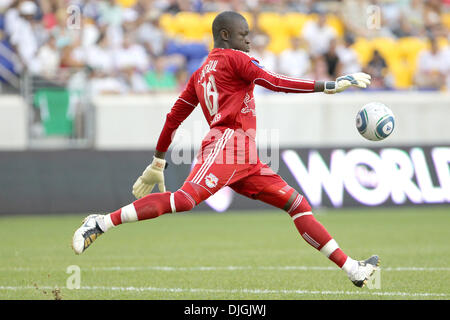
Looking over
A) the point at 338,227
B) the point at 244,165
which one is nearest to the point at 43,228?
the point at 338,227

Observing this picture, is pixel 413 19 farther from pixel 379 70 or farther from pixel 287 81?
pixel 287 81

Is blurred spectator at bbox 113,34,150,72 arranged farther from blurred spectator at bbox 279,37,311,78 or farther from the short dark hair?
the short dark hair

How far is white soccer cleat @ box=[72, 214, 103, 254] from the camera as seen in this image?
6.48 meters

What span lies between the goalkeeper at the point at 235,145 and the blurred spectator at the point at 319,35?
12064 mm

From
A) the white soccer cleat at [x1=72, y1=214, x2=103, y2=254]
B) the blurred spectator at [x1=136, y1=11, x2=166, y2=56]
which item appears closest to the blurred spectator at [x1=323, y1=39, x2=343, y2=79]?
the blurred spectator at [x1=136, y1=11, x2=166, y2=56]

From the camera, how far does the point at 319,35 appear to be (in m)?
19.3

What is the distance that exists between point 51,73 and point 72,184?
226cm

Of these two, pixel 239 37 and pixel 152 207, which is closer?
pixel 152 207

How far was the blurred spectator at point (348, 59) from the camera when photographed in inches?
719

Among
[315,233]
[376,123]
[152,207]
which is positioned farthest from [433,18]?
[152,207]

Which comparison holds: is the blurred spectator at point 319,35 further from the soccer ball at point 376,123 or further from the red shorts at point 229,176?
the red shorts at point 229,176

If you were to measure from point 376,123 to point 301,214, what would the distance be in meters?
1.04

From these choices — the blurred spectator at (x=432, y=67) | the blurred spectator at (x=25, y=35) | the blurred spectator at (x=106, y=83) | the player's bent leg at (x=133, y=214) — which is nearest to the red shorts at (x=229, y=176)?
the player's bent leg at (x=133, y=214)
